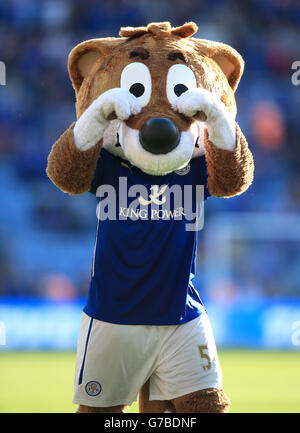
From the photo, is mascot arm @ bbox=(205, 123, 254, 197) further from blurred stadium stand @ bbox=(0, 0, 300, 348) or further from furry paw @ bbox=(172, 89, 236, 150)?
blurred stadium stand @ bbox=(0, 0, 300, 348)

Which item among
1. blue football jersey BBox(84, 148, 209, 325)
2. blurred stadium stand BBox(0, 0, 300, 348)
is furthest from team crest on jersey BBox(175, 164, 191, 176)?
blurred stadium stand BBox(0, 0, 300, 348)

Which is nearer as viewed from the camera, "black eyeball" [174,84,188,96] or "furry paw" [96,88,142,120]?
"furry paw" [96,88,142,120]

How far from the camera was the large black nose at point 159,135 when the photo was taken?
208cm

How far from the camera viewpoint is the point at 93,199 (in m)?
7.66

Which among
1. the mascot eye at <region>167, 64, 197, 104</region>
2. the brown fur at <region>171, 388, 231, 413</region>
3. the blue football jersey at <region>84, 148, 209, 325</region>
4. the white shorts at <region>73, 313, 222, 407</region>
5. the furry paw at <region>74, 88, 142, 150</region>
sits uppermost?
the mascot eye at <region>167, 64, 197, 104</region>

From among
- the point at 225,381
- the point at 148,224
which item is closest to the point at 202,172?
the point at 148,224

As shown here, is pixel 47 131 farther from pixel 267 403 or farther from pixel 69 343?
pixel 267 403

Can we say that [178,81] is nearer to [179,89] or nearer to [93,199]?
[179,89]

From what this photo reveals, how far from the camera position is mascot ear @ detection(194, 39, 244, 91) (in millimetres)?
2417

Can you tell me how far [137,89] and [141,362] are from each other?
2.75 feet

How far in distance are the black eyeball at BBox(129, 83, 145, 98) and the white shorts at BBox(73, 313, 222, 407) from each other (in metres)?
0.71

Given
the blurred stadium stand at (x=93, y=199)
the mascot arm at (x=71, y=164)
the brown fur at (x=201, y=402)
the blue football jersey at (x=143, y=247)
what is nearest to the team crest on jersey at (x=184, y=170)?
the blue football jersey at (x=143, y=247)

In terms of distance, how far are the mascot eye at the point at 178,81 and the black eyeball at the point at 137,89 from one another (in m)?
0.08
